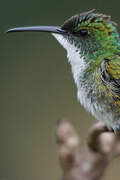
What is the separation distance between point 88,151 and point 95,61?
0.42 m

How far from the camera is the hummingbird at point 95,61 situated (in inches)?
84.8

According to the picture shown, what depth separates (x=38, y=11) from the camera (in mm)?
5469

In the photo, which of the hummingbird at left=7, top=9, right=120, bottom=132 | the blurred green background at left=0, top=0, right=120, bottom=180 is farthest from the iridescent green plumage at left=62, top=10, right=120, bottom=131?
the blurred green background at left=0, top=0, right=120, bottom=180

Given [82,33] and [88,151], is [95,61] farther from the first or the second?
[88,151]

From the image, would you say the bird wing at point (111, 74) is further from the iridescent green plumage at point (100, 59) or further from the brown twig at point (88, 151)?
the brown twig at point (88, 151)

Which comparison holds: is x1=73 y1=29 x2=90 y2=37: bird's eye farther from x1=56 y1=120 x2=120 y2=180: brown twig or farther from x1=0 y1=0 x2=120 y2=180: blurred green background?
x1=0 y1=0 x2=120 y2=180: blurred green background

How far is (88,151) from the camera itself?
7.01 ft

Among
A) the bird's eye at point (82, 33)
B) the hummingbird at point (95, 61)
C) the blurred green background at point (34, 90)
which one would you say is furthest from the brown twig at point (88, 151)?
the blurred green background at point (34, 90)

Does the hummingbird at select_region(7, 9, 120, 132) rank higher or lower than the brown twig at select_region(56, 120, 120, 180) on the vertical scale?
higher

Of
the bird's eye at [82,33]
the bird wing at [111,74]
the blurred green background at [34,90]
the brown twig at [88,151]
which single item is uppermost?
the blurred green background at [34,90]

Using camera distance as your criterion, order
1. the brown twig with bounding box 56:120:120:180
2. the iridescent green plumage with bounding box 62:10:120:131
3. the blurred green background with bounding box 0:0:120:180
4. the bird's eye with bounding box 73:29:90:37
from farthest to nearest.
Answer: the blurred green background with bounding box 0:0:120:180, the bird's eye with bounding box 73:29:90:37, the iridescent green plumage with bounding box 62:10:120:131, the brown twig with bounding box 56:120:120:180

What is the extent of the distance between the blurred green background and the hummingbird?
2.66 m

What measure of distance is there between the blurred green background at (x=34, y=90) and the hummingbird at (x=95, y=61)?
2.66 metres

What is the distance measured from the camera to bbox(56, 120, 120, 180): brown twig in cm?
199
